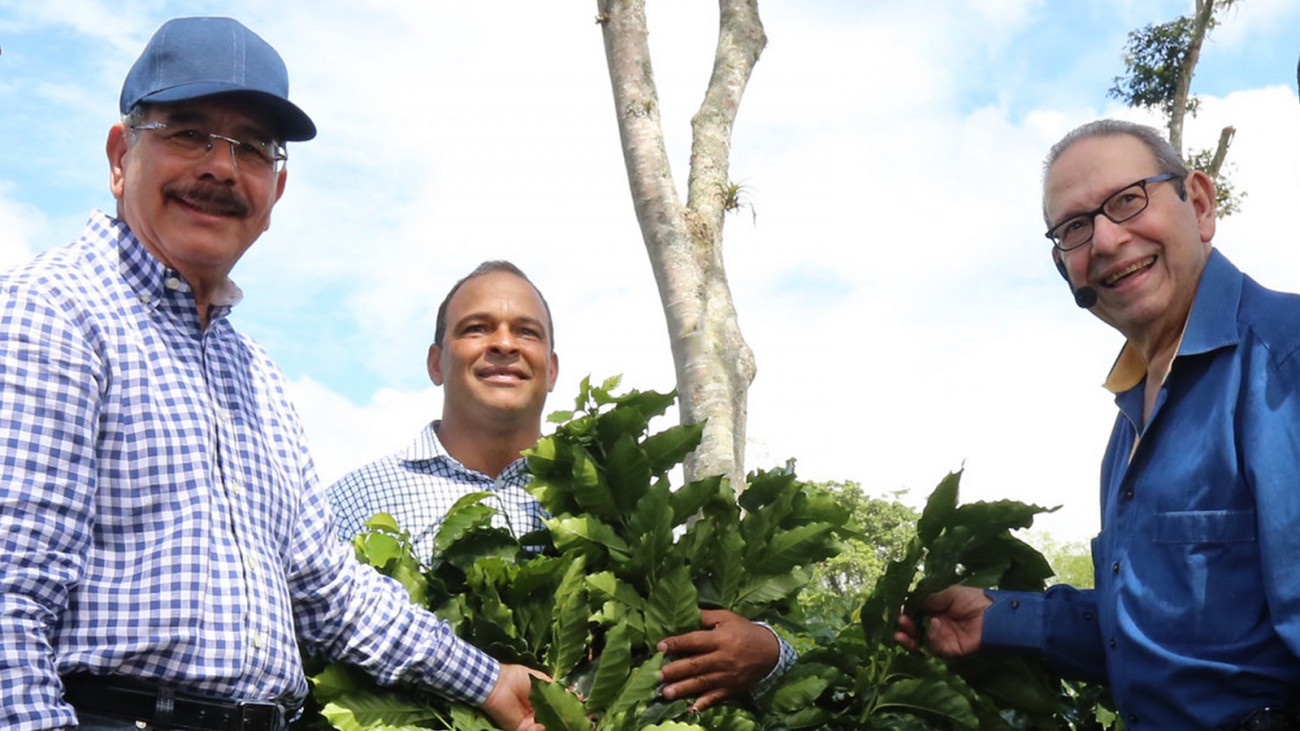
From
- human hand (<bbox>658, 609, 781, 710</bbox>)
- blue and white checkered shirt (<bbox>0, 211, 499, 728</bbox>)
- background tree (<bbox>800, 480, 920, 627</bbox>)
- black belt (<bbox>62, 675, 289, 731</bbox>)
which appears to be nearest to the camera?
blue and white checkered shirt (<bbox>0, 211, 499, 728</bbox>)

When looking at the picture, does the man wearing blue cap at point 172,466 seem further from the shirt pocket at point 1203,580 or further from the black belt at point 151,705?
the shirt pocket at point 1203,580

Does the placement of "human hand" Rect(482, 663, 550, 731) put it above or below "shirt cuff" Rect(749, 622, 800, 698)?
below

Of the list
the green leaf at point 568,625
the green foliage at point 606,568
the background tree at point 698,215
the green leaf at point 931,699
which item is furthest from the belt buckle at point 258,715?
the background tree at point 698,215

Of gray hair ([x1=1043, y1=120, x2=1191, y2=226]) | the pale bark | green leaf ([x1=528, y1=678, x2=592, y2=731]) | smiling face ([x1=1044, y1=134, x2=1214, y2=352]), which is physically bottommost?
green leaf ([x1=528, y1=678, x2=592, y2=731])

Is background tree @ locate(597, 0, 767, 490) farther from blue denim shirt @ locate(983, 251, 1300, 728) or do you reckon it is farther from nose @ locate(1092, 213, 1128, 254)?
blue denim shirt @ locate(983, 251, 1300, 728)

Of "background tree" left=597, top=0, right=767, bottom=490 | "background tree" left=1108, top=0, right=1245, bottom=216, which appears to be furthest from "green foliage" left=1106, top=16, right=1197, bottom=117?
"background tree" left=597, top=0, right=767, bottom=490

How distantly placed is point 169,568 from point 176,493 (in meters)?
0.14

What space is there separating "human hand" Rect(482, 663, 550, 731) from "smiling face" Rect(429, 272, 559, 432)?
110cm

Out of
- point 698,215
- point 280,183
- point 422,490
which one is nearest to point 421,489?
point 422,490

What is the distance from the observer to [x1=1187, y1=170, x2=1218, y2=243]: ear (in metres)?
3.30

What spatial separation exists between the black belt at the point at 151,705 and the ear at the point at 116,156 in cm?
101

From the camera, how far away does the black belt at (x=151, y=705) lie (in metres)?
2.31

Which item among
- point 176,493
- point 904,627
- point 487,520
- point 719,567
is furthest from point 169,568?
point 904,627

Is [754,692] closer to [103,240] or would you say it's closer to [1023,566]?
[1023,566]
